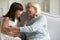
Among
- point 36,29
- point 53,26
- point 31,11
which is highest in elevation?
point 31,11

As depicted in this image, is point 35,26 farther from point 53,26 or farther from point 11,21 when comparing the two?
point 53,26

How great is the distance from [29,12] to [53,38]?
1.81ft

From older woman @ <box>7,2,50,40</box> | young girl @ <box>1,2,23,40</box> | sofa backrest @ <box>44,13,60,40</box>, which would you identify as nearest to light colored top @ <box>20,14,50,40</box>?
older woman @ <box>7,2,50,40</box>

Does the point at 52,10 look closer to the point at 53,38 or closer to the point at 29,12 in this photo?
the point at 53,38

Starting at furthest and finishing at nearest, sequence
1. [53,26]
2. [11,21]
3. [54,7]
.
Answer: [54,7] < [53,26] < [11,21]

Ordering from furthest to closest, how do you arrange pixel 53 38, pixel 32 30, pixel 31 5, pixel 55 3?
pixel 55 3, pixel 53 38, pixel 31 5, pixel 32 30

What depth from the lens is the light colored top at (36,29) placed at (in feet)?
5.73

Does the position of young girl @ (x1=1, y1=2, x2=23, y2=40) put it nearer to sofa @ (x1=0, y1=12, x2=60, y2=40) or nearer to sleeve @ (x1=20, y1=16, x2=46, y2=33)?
sleeve @ (x1=20, y1=16, x2=46, y2=33)

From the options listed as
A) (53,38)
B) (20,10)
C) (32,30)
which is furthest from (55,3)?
(32,30)

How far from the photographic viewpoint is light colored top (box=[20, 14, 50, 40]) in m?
1.75

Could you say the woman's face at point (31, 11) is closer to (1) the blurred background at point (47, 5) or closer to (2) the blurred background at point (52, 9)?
(2) the blurred background at point (52, 9)

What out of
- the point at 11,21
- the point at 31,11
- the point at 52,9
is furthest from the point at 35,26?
the point at 52,9

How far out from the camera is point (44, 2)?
10.3 feet

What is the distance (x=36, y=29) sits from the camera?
1761 mm
